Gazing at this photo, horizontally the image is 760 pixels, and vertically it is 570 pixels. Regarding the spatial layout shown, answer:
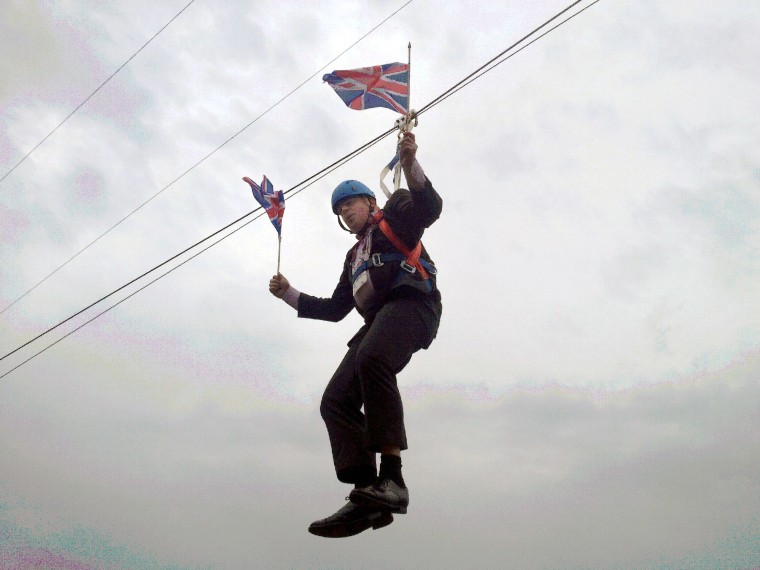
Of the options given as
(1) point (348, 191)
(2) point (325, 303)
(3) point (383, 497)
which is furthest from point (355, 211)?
(3) point (383, 497)

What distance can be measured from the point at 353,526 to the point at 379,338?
3.59 feet

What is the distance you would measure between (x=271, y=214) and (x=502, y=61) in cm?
222

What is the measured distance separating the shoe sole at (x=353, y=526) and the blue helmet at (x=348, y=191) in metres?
2.02

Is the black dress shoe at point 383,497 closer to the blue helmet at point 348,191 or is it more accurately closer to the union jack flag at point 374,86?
the blue helmet at point 348,191

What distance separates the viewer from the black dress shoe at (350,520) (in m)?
4.57

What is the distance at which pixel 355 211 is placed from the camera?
5.29 m

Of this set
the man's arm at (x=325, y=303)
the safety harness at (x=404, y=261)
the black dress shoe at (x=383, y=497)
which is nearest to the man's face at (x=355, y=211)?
the safety harness at (x=404, y=261)

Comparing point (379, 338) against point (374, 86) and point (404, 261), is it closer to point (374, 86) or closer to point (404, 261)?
point (404, 261)

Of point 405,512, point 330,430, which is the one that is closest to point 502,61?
point 330,430

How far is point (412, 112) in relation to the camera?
5.21 m

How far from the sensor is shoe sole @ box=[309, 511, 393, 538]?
4590mm

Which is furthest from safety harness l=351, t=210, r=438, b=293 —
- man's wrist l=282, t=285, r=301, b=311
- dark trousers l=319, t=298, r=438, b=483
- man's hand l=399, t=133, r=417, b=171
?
man's wrist l=282, t=285, r=301, b=311

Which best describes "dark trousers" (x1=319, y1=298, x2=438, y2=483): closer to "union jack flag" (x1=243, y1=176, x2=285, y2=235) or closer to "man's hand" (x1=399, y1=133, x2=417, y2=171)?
"man's hand" (x1=399, y1=133, x2=417, y2=171)

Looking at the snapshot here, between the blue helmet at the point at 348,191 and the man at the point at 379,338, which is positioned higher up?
the blue helmet at the point at 348,191
